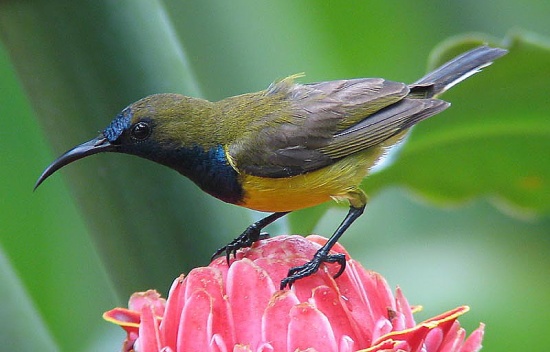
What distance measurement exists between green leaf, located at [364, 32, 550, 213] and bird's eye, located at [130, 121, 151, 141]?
2.34 feet

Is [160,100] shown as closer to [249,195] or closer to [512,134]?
[249,195]

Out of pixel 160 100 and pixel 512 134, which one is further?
pixel 512 134

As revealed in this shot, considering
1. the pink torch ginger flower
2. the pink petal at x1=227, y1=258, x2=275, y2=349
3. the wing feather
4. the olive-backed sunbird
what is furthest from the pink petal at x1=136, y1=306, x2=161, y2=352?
the wing feather

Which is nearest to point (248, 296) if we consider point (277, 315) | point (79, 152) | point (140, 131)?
point (277, 315)

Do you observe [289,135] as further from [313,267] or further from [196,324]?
[196,324]

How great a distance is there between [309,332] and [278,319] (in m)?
0.06

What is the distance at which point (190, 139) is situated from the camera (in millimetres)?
2188

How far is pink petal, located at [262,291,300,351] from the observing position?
136 centimetres

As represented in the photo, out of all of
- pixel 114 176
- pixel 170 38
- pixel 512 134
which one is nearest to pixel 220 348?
pixel 114 176

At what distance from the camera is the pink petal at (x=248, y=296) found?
4.56 ft

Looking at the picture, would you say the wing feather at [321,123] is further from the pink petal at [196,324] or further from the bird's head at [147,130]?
the pink petal at [196,324]

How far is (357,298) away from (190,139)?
83cm

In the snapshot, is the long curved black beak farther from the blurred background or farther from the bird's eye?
the bird's eye

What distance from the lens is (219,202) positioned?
1976mm
